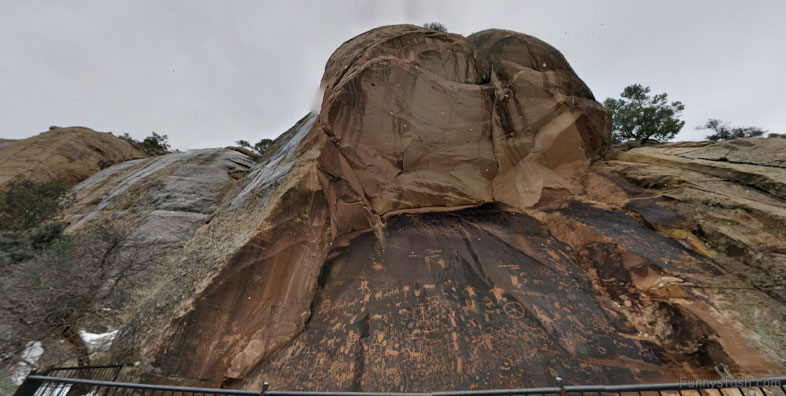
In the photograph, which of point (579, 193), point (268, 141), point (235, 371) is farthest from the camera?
point (268, 141)

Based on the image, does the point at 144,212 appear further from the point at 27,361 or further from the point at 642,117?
the point at 642,117

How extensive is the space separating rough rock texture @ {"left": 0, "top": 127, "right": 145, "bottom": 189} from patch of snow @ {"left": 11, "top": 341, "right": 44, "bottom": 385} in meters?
9.44

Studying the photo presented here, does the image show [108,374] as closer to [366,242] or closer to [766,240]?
[366,242]

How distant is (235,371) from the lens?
14.7ft

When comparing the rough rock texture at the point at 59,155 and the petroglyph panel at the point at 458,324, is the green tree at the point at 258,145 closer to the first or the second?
the rough rock texture at the point at 59,155

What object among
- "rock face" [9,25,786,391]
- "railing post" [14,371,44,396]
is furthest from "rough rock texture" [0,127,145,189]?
"railing post" [14,371,44,396]

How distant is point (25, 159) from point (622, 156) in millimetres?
23833

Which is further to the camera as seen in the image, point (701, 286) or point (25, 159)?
point (25, 159)

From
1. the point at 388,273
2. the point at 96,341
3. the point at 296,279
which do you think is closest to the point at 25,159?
the point at 96,341

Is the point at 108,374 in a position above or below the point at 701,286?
below

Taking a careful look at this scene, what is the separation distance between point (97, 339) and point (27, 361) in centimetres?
109

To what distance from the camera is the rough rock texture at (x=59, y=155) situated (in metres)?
10.8

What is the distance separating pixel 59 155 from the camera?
12.4 metres

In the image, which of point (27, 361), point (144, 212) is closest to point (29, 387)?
point (27, 361)
